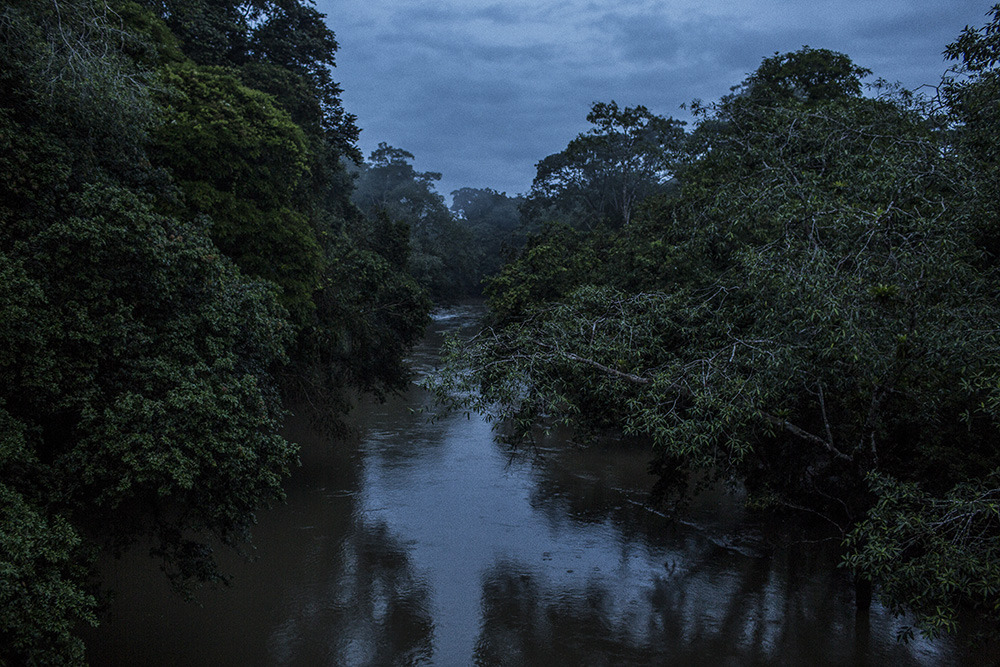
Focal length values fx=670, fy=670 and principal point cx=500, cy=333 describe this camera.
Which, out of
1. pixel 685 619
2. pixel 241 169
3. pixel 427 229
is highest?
pixel 427 229

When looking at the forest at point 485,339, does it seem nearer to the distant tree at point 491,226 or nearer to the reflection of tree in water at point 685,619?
the reflection of tree in water at point 685,619

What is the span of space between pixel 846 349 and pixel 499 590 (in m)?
7.12

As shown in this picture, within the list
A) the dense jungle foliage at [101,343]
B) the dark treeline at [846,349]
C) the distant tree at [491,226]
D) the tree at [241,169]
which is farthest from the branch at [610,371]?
the distant tree at [491,226]

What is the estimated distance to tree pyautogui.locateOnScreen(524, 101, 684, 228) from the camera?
35.1 meters

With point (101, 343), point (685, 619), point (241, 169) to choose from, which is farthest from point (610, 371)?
point (241, 169)

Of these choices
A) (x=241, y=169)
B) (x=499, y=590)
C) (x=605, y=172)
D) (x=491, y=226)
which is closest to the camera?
(x=499, y=590)

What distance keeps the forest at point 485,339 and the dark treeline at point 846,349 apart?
5 centimetres

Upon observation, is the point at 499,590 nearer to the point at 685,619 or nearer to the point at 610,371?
the point at 685,619

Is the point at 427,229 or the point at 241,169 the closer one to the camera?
the point at 241,169

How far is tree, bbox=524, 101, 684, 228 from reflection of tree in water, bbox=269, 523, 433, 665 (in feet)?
Result: 68.9

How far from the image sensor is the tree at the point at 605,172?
3506 centimetres

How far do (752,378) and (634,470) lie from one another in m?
10.4

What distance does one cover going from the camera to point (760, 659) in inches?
385

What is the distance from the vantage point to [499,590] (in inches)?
465
